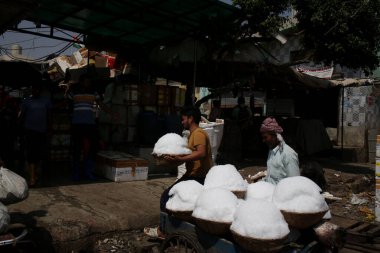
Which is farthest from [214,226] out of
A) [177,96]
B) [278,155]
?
[177,96]

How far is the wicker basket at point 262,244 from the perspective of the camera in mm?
2549

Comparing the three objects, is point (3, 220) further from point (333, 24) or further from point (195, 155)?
point (333, 24)

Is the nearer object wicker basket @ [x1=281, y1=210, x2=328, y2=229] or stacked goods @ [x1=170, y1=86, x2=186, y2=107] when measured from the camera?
wicker basket @ [x1=281, y1=210, x2=328, y2=229]

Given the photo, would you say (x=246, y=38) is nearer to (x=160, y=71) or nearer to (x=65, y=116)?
(x=160, y=71)

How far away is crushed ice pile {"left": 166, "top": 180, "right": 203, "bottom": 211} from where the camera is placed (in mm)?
3309

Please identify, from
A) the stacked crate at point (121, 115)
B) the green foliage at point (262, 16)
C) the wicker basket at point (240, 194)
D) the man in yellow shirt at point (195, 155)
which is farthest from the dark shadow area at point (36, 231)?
the green foliage at point (262, 16)

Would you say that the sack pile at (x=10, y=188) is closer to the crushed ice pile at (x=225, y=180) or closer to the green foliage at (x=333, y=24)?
the crushed ice pile at (x=225, y=180)

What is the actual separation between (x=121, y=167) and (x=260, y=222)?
4.89 m

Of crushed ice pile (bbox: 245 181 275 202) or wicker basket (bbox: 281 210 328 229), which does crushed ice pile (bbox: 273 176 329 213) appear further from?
crushed ice pile (bbox: 245 181 275 202)

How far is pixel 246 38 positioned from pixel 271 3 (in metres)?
1.07

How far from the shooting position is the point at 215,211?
289cm

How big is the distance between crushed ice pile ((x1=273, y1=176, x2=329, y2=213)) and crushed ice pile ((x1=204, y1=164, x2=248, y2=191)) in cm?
56

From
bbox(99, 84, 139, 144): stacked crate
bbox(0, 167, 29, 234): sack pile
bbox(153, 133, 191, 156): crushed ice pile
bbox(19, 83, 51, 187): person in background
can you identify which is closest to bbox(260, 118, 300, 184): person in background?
bbox(153, 133, 191, 156): crushed ice pile

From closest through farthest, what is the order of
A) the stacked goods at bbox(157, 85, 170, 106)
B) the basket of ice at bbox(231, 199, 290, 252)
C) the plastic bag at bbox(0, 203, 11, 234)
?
the basket of ice at bbox(231, 199, 290, 252) < the plastic bag at bbox(0, 203, 11, 234) < the stacked goods at bbox(157, 85, 170, 106)
